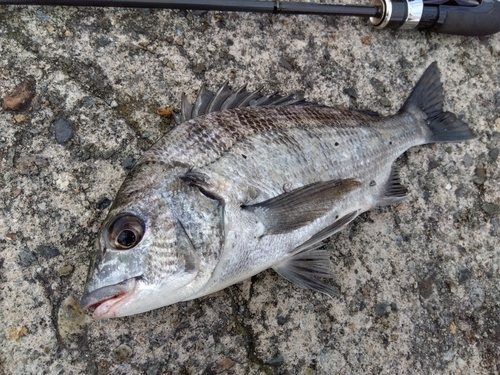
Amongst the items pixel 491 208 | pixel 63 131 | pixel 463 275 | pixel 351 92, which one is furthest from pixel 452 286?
pixel 63 131

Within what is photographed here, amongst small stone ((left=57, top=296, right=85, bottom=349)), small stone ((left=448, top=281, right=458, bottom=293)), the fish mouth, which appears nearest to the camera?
the fish mouth

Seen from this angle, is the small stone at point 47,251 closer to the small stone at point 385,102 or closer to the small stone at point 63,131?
the small stone at point 63,131

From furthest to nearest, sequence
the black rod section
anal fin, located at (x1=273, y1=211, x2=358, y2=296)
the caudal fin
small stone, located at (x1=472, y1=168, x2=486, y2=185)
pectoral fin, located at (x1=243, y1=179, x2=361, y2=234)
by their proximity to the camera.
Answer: small stone, located at (x1=472, y1=168, x2=486, y2=185)
the caudal fin
the black rod section
anal fin, located at (x1=273, y1=211, x2=358, y2=296)
pectoral fin, located at (x1=243, y1=179, x2=361, y2=234)

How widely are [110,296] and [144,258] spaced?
19 centimetres

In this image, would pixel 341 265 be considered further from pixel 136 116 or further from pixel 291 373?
pixel 136 116

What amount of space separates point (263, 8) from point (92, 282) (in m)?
1.82

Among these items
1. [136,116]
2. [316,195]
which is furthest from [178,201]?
[136,116]

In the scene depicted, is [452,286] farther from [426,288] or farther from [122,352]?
[122,352]

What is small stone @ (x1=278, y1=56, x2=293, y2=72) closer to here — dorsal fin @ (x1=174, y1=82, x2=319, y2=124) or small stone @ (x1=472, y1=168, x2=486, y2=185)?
dorsal fin @ (x1=174, y1=82, x2=319, y2=124)

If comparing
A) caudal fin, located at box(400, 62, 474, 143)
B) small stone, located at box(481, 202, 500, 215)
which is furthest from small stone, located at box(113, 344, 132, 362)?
small stone, located at box(481, 202, 500, 215)

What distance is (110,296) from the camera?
1.69 meters

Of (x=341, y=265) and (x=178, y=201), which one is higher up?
(x=178, y=201)

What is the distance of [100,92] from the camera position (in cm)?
246

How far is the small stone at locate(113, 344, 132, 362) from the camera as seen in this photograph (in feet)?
6.91
